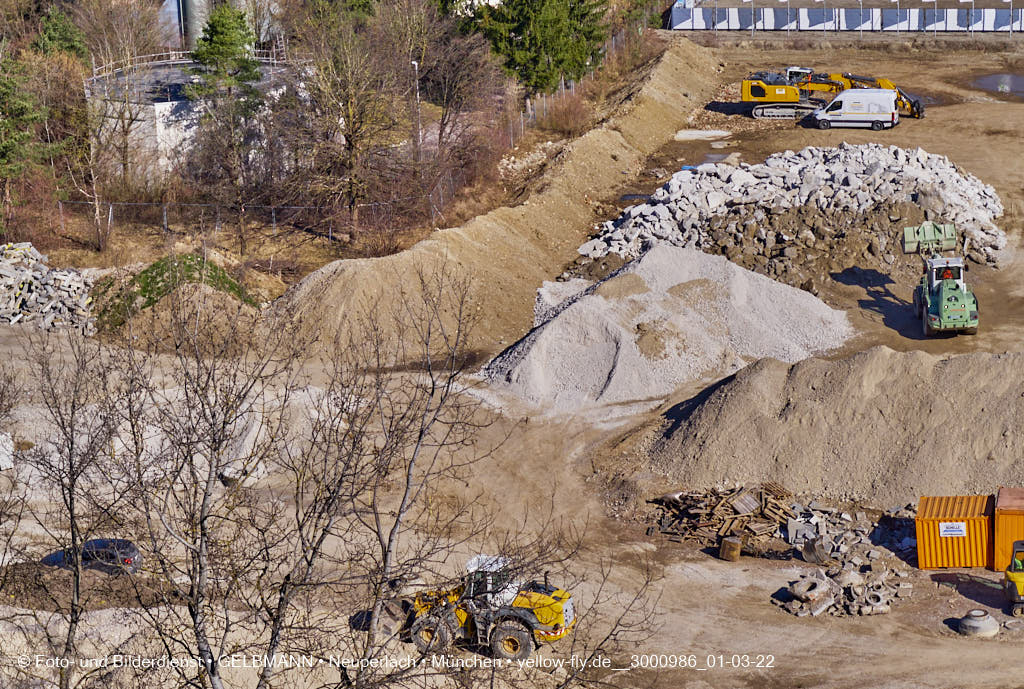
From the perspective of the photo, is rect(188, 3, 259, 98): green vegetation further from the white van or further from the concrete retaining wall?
the concrete retaining wall

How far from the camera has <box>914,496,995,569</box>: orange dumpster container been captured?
2294 cm

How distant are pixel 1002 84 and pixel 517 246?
30303 millimetres

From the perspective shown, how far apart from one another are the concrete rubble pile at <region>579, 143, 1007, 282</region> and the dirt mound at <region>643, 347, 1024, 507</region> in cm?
982

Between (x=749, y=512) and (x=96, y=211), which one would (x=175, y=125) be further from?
(x=749, y=512)

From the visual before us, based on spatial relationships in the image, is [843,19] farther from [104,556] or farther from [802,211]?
[104,556]

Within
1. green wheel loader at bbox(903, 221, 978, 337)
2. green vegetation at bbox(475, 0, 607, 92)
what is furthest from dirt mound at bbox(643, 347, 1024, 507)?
green vegetation at bbox(475, 0, 607, 92)

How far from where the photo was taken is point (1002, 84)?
191 feet

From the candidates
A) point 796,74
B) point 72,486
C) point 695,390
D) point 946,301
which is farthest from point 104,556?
point 796,74

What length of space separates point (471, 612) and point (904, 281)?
21871 millimetres

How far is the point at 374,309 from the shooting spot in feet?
102

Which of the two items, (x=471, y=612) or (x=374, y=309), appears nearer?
(x=471, y=612)

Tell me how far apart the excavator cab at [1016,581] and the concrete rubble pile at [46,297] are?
23.0m

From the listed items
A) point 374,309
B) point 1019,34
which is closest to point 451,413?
point 374,309

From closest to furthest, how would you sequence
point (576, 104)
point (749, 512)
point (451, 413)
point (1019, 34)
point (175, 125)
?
1. point (749, 512)
2. point (451, 413)
3. point (175, 125)
4. point (576, 104)
5. point (1019, 34)
